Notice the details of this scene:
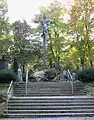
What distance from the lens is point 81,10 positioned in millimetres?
35656

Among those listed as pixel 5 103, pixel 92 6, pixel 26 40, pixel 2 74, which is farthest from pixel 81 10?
pixel 5 103

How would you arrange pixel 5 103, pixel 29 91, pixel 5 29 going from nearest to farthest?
pixel 5 103, pixel 29 91, pixel 5 29

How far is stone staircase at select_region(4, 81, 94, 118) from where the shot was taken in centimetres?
1712

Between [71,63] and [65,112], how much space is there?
76.0ft

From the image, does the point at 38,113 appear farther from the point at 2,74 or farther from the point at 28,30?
the point at 28,30

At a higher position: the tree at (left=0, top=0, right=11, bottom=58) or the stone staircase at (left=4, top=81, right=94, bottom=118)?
the tree at (left=0, top=0, right=11, bottom=58)

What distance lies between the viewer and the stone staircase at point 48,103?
1712cm

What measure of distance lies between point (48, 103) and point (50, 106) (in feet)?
1.28

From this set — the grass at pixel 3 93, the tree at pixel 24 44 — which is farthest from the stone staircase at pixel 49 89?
the tree at pixel 24 44

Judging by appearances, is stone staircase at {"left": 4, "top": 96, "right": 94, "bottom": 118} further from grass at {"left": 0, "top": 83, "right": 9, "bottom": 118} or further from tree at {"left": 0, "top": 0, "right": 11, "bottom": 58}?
tree at {"left": 0, "top": 0, "right": 11, "bottom": 58}

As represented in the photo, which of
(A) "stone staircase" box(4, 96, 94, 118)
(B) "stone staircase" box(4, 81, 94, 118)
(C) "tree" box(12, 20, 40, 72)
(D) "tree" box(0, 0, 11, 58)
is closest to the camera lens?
(A) "stone staircase" box(4, 96, 94, 118)

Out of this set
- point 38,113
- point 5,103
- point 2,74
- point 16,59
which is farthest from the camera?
point 16,59

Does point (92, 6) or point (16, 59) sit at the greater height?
point (92, 6)

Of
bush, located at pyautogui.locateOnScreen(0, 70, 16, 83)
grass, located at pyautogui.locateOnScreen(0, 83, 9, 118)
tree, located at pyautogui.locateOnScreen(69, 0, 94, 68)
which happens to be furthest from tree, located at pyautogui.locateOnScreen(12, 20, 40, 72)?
grass, located at pyautogui.locateOnScreen(0, 83, 9, 118)
